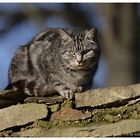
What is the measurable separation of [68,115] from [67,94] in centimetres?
17

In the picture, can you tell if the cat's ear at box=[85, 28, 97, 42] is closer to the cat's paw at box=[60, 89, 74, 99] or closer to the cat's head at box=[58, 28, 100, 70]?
the cat's head at box=[58, 28, 100, 70]

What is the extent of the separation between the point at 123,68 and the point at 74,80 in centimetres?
158

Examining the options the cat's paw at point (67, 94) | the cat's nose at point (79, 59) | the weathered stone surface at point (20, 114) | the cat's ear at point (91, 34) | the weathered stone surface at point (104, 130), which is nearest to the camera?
A: the weathered stone surface at point (104, 130)

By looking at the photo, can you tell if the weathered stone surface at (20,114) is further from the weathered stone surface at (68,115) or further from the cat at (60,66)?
the cat at (60,66)

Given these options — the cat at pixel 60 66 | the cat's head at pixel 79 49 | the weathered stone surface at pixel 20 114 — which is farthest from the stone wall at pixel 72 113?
the cat's head at pixel 79 49

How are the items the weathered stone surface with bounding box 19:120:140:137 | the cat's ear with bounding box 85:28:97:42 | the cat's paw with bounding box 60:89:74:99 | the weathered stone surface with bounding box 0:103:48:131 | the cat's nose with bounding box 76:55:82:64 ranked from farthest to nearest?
1. the cat's ear with bounding box 85:28:97:42
2. the cat's nose with bounding box 76:55:82:64
3. the cat's paw with bounding box 60:89:74:99
4. the weathered stone surface with bounding box 0:103:48:131
5. the weathered stone surface with bounding box 19:120:140:137

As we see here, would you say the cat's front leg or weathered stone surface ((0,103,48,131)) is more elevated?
the cat's front leg

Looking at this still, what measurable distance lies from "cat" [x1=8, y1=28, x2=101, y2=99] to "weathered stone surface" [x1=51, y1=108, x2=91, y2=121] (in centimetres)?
16

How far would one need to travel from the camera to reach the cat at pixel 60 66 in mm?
4684

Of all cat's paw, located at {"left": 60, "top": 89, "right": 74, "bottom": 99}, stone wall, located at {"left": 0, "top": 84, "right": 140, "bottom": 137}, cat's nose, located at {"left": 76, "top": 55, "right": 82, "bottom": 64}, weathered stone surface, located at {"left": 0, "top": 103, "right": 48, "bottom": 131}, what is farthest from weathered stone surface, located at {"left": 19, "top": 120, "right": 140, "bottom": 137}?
cat's nose, located at {"left": 76, "top": 55, "right": 82, "bottom": 64}

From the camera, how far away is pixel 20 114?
440 centimetres

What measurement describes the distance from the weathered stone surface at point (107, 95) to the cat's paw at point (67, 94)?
0.07m

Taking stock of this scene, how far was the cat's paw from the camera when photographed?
4.53 meters

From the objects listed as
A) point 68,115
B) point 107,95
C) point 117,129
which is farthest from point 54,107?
point 117,129
